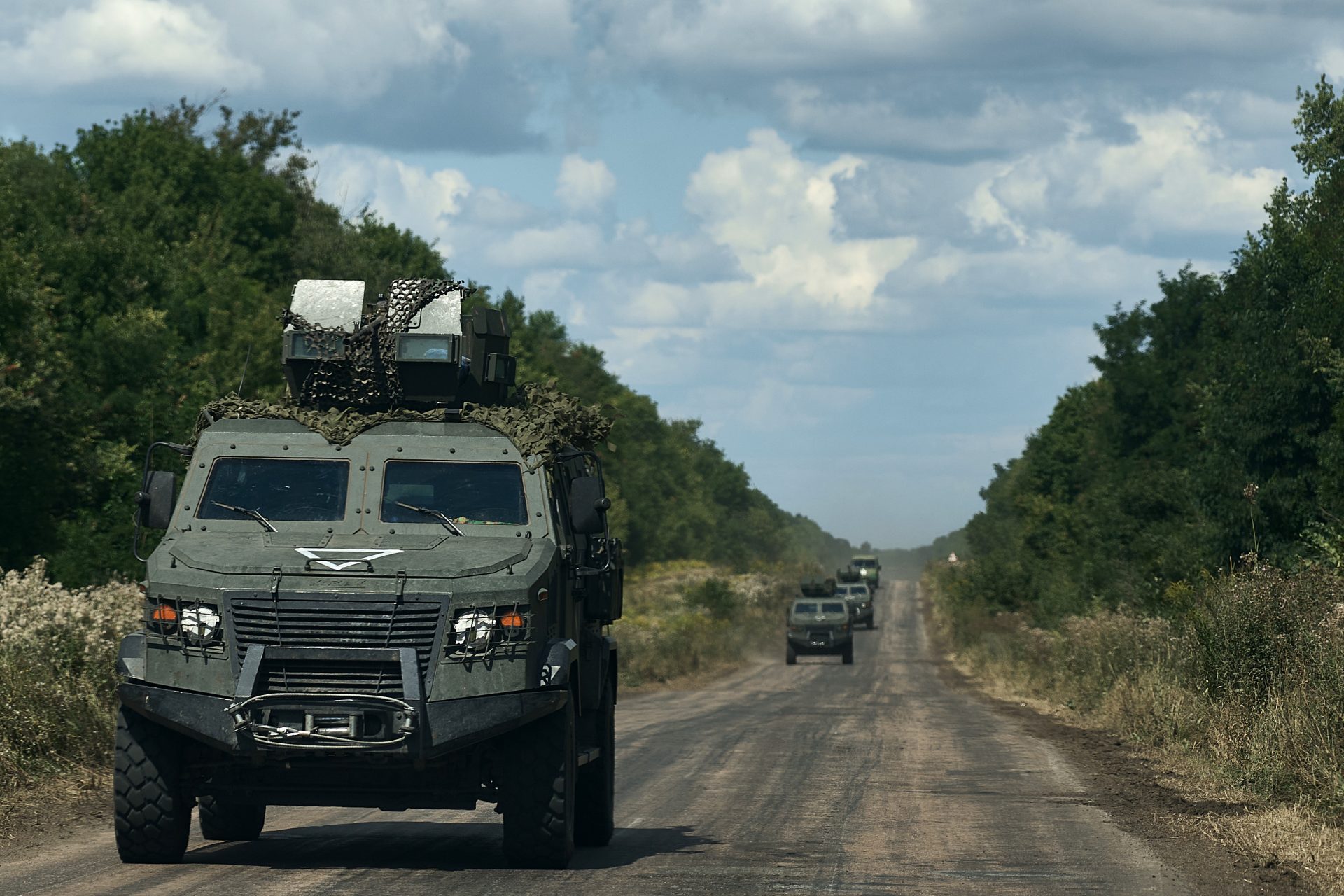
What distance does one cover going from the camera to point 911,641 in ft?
219

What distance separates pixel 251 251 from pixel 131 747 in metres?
59.6

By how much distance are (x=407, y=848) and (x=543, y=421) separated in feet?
10.3

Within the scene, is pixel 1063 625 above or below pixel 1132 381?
below

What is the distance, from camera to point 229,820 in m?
11.7

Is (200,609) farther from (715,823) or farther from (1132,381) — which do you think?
(1132,381)

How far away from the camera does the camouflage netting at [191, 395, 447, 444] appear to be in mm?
11055

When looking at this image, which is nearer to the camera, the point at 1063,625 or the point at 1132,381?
the point at 1063,625

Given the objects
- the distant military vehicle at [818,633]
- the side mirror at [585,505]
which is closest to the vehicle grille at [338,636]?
the side mirror at [585,505]

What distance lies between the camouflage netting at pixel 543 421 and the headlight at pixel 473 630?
145cm

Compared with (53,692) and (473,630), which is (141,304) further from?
(473,630)

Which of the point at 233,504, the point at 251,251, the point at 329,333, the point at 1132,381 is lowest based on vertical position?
the point at 233,504

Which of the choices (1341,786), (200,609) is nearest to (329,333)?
(200,609)

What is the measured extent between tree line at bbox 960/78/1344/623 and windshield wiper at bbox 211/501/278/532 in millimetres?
10904

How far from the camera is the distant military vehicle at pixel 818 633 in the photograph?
50250 millimetres
